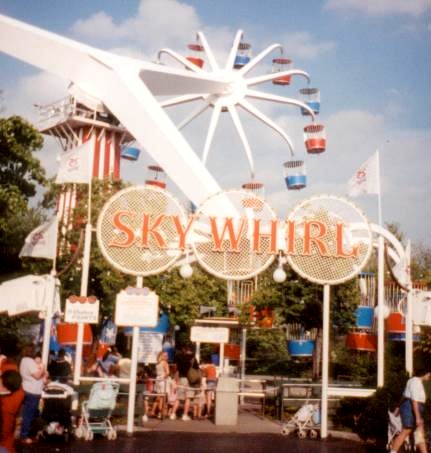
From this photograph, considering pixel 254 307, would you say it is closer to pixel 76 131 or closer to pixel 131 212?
pixel 131 212

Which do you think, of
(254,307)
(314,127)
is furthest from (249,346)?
(254,307)

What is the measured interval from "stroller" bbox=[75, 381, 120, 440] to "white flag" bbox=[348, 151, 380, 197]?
6.14 meters

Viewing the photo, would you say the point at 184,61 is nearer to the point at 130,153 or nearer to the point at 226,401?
the point at 130,153

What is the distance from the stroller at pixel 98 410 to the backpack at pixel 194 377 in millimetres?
3423

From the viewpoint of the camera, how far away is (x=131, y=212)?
12.9m

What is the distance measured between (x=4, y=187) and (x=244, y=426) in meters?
11.7

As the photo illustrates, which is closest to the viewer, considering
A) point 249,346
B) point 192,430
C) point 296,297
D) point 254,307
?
point 192,430

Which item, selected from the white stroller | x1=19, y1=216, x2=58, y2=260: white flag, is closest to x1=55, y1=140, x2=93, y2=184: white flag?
x1=19, y1=216, x2=58, y2=260: white flag

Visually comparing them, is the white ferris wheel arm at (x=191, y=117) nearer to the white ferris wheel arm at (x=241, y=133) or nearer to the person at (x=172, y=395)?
the white ferris wheel arm at (x=241, y=133)

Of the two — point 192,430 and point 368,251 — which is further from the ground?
point 368,251

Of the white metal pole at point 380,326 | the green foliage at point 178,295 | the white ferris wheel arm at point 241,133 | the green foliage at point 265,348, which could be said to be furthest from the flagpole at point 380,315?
the white ferris wheel arm at point 241,133

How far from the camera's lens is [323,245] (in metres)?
13.1

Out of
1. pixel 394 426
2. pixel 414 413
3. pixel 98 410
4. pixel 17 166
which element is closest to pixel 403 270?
pixel 394 426

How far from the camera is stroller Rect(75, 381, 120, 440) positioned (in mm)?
11471
